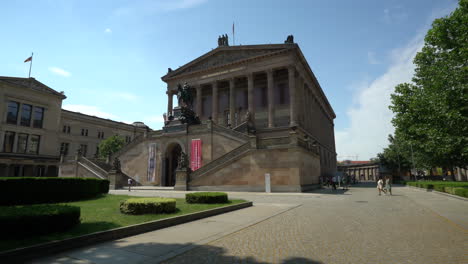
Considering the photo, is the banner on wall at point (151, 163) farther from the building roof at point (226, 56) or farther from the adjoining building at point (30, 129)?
the building roof at point (226, 56)

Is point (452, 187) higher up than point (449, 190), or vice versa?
point (452, 187)

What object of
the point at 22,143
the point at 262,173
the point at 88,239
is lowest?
the point at 88,239

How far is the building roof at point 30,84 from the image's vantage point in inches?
1993

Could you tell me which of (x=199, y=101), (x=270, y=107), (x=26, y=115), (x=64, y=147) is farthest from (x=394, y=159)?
(x=26, y=115)

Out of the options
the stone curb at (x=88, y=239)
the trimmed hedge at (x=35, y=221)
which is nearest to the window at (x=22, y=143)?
the trimmed hedge at (x=35, y=221)

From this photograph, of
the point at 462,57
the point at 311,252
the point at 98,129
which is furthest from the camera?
the point at 98,129

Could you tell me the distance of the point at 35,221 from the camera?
7004 millimetres

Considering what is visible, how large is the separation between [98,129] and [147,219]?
71782 mm

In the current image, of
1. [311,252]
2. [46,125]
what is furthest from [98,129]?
[311,252]

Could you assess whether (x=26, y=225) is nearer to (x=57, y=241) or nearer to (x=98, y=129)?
(x=57, y=241)

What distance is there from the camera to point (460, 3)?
2202 cm

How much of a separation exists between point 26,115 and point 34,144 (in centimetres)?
641

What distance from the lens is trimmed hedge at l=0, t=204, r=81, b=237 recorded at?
6645 millimetres

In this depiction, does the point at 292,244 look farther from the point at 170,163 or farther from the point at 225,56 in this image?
the point at 225,56
